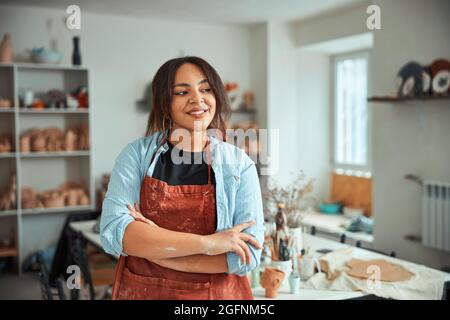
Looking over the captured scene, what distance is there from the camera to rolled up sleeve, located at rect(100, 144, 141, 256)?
886 millimetres

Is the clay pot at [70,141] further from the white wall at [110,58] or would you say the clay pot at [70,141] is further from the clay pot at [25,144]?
the clay pot at [25,144]

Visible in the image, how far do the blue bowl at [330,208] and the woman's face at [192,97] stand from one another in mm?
2529

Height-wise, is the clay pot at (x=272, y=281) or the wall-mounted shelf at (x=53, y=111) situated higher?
the wall-mounted shelf at (x=53, y=111)

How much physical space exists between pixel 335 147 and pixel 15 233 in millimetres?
2527

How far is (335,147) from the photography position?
3.25m

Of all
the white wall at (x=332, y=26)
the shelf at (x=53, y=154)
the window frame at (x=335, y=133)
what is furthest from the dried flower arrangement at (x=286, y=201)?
the shelf at (x=53, y=154)

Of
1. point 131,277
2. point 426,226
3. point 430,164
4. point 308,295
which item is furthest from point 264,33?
point 131,277

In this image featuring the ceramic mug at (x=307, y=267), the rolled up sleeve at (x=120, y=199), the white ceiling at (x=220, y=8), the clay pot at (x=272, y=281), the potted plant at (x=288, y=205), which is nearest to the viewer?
the rolled up sleeve at (x=120, y=199)

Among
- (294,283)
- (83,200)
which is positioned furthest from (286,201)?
(83,200)

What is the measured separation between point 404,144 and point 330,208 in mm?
607

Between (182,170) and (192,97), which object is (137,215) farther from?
(192,97)

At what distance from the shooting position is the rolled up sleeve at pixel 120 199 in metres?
0.89

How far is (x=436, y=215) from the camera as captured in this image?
301 cm

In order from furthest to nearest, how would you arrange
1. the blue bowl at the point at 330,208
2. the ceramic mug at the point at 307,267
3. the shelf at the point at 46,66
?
the shelf at the point at 46,66
the blue bowl at the point at 330,208
the ceramic mug at the point at 307,267
